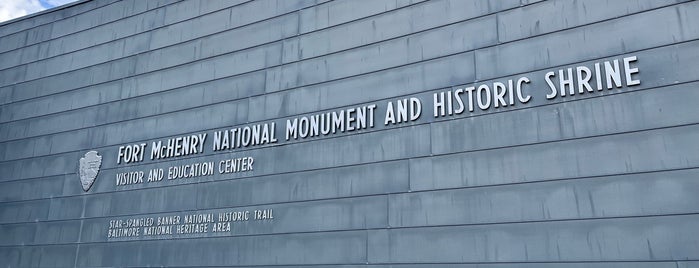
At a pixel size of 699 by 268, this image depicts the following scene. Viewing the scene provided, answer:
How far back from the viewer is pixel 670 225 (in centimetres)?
517

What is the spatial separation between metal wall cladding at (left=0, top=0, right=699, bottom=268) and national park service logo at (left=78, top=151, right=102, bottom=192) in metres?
0.15

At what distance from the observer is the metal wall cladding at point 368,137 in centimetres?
554

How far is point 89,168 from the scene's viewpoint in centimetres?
982

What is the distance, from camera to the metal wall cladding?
5.54m

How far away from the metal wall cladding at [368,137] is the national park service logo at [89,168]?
15 cm

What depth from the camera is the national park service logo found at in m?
9.75

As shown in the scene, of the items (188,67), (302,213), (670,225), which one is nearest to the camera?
(670,225)

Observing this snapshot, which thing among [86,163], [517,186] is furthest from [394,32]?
[86,163]

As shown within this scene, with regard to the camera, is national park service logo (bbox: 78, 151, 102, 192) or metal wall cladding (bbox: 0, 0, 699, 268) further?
national park service logo (bbox: 78, 151, 102, 192)

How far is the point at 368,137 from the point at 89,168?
559 cm

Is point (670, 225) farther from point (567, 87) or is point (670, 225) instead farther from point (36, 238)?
point (36, 238)

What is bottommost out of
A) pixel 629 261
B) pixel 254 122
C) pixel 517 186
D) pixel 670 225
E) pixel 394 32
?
pixel 629 261

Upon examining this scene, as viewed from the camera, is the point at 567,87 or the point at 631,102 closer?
the point at 631,102

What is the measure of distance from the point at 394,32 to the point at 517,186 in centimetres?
272
